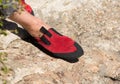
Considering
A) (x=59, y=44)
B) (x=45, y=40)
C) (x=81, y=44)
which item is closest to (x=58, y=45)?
(x=59, y=44)

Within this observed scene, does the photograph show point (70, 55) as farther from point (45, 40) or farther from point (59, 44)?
point (45, 40)

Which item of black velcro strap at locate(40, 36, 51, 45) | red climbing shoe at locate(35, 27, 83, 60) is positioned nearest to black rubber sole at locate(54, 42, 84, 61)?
red climbing shoe at locate(35, 27, 83, 60)

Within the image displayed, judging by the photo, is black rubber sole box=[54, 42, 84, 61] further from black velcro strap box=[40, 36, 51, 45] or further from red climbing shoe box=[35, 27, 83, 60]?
black velcro strap box=[40, 36, 51, 45]

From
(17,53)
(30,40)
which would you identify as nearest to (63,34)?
(30,40)

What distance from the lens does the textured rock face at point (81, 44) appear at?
2.80 m

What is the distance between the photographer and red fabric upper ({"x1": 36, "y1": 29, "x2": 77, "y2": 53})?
294 centimetres

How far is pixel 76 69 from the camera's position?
291cm

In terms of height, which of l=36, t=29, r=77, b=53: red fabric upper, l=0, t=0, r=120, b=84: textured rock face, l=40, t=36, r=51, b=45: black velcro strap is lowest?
l=0, t=0, r=120, b=84: textured rock face

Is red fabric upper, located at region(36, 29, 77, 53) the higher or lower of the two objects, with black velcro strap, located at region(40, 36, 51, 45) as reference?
lower

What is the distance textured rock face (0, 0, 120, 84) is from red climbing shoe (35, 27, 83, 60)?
0.19 ft

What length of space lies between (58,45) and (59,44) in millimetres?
14

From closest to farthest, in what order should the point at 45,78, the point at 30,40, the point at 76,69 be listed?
the point at 45,78, the point at 76,69, the point at 30,40

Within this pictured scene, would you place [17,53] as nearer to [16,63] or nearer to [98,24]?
[16,63]

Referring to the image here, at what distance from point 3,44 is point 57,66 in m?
0.49
